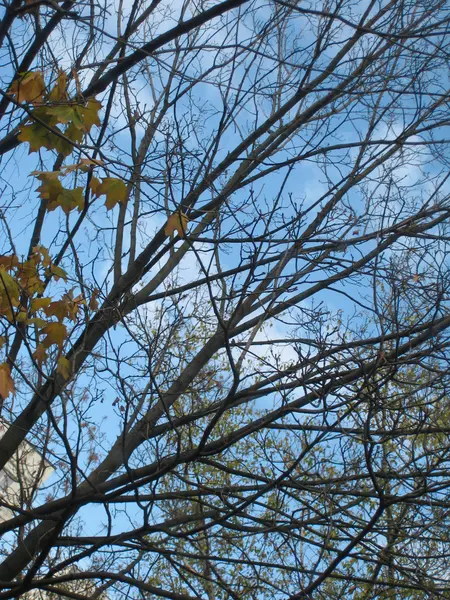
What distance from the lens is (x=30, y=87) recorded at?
3082 mm

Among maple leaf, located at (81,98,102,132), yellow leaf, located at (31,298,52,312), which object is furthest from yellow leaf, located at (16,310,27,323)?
maple leaf, located at (81,98,102,132)

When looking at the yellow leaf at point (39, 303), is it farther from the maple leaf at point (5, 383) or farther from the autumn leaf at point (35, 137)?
the autumn leaf at point (35, 137)

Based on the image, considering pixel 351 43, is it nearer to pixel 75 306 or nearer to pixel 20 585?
pixel 75 306

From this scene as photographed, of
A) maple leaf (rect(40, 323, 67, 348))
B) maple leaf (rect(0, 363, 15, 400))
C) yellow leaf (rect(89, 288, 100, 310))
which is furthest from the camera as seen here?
yellow leaf (rect(89, 288, 100, 310))

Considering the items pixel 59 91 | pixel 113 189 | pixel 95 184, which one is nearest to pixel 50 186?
pixel 95 184

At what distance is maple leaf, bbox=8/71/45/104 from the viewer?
3057 mm

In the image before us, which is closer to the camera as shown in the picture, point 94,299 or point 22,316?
point 22,316

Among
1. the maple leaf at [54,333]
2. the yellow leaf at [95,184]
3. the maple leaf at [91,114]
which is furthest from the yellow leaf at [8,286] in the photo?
the maple leaf at [91,114]

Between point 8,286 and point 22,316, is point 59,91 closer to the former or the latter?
point 8,286

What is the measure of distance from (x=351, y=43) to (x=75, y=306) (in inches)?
125

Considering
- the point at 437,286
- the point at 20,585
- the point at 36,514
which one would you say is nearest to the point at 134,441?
the point at 36,514

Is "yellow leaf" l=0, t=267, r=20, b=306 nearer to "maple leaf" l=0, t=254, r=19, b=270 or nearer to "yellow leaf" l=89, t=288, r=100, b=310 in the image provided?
"maple leaf" l=0, t=254, r=19, b=270

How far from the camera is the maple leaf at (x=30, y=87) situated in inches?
120

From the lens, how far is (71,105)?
2.97 meters
